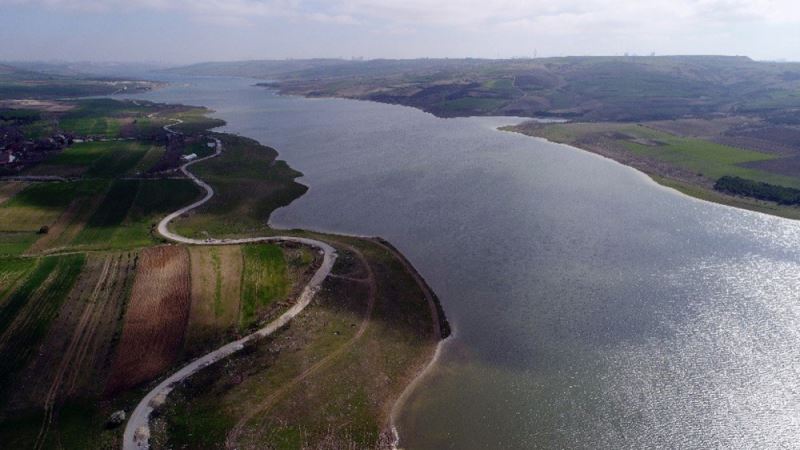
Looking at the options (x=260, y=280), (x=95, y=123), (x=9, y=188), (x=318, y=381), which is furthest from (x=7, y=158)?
(x=318, y=381)

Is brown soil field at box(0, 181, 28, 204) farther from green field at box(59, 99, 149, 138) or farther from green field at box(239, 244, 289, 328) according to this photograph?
green field at box(59, 99, 149, 138)

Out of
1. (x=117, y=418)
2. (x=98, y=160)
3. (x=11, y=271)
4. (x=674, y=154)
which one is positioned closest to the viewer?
(x=117, y=418)

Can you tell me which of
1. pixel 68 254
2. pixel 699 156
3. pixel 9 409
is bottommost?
pixel 9 409

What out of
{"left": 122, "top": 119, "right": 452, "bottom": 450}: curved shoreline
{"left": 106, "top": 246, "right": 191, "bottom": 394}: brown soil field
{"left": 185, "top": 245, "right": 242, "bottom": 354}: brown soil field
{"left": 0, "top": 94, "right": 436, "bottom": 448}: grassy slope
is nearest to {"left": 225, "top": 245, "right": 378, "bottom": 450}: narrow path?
{"left": 0, "top": 94, "right": 436, "bottom": 448}: grassy slope

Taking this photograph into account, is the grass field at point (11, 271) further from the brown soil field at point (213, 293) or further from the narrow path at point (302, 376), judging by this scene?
the narrow path at point (302, 376)

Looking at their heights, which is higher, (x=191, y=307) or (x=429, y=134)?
(x=429, y=134)

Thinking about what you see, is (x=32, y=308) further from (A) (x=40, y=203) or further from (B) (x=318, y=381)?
(A) (x=40, y=203)

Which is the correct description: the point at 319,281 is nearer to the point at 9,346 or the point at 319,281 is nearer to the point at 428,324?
the point at 428,324

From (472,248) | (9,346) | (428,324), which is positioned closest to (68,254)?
(9,346)
